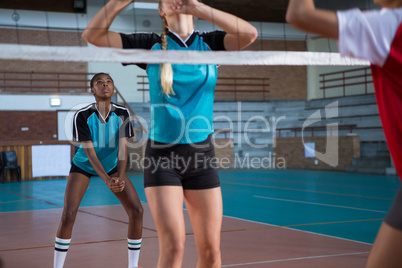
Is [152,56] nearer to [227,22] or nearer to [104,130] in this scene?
[227,22]

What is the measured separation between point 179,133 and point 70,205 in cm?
189

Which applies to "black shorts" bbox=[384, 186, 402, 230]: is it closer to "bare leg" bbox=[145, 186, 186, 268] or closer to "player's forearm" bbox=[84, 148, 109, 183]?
"bare leg" bbox=[145, 186, 186, 268]

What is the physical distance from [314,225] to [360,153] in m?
12.6

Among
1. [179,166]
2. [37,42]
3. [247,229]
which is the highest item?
[37,42]

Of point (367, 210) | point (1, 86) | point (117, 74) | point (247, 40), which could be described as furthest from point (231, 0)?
point (247, 40)

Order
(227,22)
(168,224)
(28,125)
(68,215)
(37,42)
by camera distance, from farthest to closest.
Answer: (37,42) < (28,125) < (68,215) < (227,22) < (168,224)

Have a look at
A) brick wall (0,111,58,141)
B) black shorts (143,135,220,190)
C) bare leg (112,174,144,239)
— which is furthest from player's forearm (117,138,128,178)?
brick wall (0,111,58,141)

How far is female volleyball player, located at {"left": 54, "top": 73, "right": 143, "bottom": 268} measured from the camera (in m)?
4.30

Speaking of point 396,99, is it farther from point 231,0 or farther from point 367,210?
point 231,0

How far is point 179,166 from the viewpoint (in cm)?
278

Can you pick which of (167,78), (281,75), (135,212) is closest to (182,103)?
(167,78)

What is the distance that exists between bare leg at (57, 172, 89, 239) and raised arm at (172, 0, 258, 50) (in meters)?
2.10

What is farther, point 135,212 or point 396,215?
point 135,212

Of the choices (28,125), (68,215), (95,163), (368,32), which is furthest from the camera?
(28,125)
